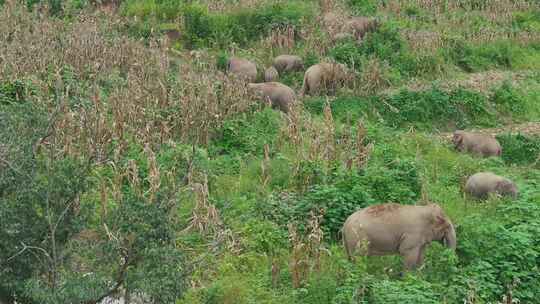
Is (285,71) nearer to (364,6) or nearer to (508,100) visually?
(508,100)

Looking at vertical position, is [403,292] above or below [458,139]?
above

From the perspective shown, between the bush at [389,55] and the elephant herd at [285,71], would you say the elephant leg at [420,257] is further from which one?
the bush at [389,55]

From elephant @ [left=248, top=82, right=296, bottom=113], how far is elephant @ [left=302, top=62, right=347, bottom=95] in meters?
1.30

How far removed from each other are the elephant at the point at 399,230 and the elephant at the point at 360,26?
10.6 m

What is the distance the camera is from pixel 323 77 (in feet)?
55.1

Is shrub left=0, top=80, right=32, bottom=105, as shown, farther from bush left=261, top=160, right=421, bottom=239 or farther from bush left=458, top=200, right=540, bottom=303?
bush left=458, top=200, right=540, bottom=303

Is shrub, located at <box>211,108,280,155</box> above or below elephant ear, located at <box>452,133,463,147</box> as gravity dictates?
above

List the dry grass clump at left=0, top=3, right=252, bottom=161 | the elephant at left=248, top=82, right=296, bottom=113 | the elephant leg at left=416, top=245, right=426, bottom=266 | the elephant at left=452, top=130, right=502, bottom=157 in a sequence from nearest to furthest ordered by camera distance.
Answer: the elephant leg at left=416, top=245, right=426, bottom=266 → the dry grass clump at left=0, top=3, right=252, bottom=161 → the elephant at left=452, top=130, right=502, bottom=157 → the elephant at left=248, top=82, right=296, bottom=113

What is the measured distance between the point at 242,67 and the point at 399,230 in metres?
8.27

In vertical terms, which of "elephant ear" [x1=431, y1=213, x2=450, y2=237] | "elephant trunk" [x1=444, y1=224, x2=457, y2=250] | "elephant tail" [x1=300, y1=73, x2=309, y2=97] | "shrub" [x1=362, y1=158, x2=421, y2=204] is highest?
"elephant ear" [x1=431, y1=213, x2=450, y2=237]

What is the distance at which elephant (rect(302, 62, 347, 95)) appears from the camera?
55.1ft

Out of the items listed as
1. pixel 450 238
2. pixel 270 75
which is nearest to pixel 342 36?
pixel 270 75

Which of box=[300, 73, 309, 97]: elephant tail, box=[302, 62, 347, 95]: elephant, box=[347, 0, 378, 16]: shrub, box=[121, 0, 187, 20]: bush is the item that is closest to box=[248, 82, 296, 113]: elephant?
box=[300, 73, 309, 97]: elephant tail

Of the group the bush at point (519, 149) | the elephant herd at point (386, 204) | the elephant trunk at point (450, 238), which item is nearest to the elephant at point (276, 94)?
the elephant herd at point (386, 204)
